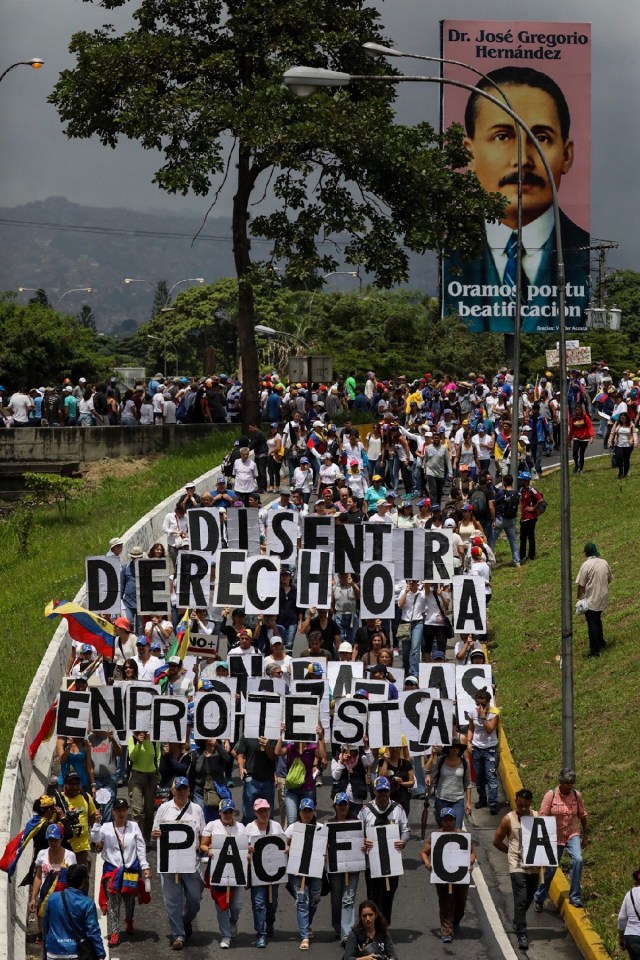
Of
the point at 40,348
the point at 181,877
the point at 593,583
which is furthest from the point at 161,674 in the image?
the point at 40,348

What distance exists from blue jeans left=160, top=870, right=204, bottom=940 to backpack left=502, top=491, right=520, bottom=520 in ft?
44.7

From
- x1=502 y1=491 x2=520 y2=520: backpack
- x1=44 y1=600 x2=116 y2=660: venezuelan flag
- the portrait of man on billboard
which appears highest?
the portrait of man on billboard

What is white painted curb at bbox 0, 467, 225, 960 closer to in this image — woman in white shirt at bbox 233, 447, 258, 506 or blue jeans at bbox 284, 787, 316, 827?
blue jeans at bbox 284, 787, 316, 827

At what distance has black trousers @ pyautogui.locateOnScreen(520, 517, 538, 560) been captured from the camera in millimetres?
27953

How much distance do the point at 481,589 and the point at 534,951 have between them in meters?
5.50

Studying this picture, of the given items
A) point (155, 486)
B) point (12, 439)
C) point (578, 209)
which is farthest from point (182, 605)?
point (578, 209)

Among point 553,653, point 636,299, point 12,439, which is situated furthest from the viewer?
point 636,299

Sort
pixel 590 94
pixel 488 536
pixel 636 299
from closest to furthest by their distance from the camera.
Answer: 1. pixel 488 536
2. pixel 590 94
3. pixel 636 299

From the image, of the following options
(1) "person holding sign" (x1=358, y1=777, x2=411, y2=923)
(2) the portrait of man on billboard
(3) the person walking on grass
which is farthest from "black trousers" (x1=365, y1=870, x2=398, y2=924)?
(2) the portrait of man on billboard

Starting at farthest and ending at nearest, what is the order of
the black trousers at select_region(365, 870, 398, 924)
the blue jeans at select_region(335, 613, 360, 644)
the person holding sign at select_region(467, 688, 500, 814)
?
1. the blue jeans at select_region(335, 613, 360, 644)
2. the person holding sign at select_region(467, 688, 500, 814)
3. the black trousers at select_region(365, 870, 398, 924)

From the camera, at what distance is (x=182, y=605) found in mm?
19609

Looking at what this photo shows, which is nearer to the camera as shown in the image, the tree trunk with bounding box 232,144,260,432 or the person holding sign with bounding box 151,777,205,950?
the person holding sign with bounding box 151,777,205,950

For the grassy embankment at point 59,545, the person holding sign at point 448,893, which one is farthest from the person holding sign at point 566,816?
the grassy embankment at point 59,545

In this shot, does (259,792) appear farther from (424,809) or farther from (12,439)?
(12,439)
